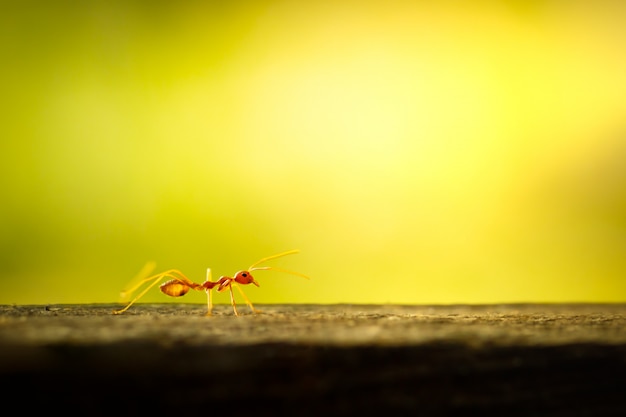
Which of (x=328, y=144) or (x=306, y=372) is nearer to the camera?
(x=306, y=372)

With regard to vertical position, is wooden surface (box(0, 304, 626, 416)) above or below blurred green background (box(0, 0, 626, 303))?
below

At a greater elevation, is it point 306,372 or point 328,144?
point 328,144

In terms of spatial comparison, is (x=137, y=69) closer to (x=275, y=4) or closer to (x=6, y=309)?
(x=275, y=4)

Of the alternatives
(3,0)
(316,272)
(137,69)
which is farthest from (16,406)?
(3,0)

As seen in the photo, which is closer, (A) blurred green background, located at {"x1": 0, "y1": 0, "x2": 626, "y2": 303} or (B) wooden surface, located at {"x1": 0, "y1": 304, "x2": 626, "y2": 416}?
(B) wooden surface, located at {"x1": 0, "y1": 304, "x2": 626, "y2": 416}
